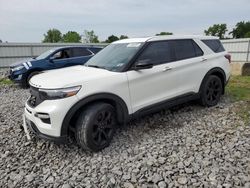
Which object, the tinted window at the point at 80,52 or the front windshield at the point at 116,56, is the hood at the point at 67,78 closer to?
the front windshield at the point at 116,56

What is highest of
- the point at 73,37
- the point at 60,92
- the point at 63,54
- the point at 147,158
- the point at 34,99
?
the point at 73,37

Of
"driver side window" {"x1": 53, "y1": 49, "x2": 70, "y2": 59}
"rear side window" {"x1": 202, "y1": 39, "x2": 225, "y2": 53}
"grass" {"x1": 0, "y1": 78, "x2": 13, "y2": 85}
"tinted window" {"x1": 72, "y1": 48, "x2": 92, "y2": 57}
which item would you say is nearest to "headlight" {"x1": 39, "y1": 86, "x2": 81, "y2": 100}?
"rear side window" {"x1": 202, "y1": 39, "x2": 225, "y2": 53}

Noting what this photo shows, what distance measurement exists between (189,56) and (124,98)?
6.38ft

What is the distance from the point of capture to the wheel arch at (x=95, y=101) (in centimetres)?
347

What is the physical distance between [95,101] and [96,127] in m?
0.40

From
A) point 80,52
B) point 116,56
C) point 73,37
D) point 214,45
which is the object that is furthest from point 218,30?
point 116,56

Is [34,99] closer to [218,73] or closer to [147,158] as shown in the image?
[147,158]

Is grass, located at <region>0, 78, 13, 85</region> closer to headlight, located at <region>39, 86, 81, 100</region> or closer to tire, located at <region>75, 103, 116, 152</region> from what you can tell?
headlight, located at <region>39, 86, 81, 100</region>

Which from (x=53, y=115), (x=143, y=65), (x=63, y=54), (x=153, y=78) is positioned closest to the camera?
(x=53, y=115)

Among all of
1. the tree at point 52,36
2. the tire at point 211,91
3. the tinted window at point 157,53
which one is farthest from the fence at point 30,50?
the tree at point 52,36

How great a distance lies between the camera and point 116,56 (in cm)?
452

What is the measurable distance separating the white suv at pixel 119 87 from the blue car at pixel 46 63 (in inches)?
198

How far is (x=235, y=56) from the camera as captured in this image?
17391 mm

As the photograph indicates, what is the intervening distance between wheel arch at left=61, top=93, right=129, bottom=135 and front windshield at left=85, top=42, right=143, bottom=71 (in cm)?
55
